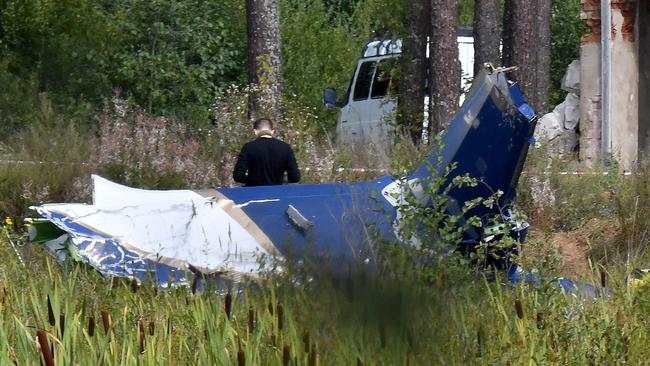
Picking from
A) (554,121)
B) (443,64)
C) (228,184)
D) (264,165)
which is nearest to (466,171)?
(264,165)

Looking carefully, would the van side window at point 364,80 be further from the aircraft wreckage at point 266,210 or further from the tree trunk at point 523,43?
the aircraft wreckage at point 266,210

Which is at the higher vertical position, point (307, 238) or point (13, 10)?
point (13, 10)

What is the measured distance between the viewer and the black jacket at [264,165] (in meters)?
12.1

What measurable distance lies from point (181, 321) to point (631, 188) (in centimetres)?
695

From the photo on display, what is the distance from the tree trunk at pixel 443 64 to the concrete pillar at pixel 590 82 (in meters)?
A: 2.38

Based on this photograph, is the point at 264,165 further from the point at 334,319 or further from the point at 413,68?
the point at 413,68

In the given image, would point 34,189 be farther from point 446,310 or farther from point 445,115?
point 446,310

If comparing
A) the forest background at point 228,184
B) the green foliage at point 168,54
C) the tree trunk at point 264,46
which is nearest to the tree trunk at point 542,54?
the forest background at point 228,184

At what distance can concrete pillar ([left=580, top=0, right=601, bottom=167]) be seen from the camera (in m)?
19.4

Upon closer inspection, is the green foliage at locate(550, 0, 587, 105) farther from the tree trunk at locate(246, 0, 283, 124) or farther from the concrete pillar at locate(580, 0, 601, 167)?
the tree trunk at locate(246, 0, 283, 124)

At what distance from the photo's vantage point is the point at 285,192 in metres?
9.23

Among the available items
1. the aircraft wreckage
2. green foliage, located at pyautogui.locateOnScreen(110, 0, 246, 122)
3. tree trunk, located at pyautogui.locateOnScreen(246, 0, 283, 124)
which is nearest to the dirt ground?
the aircraft wreckage

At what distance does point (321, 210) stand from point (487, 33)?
1053 cm

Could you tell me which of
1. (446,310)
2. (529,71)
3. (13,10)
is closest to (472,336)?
(446,310)
